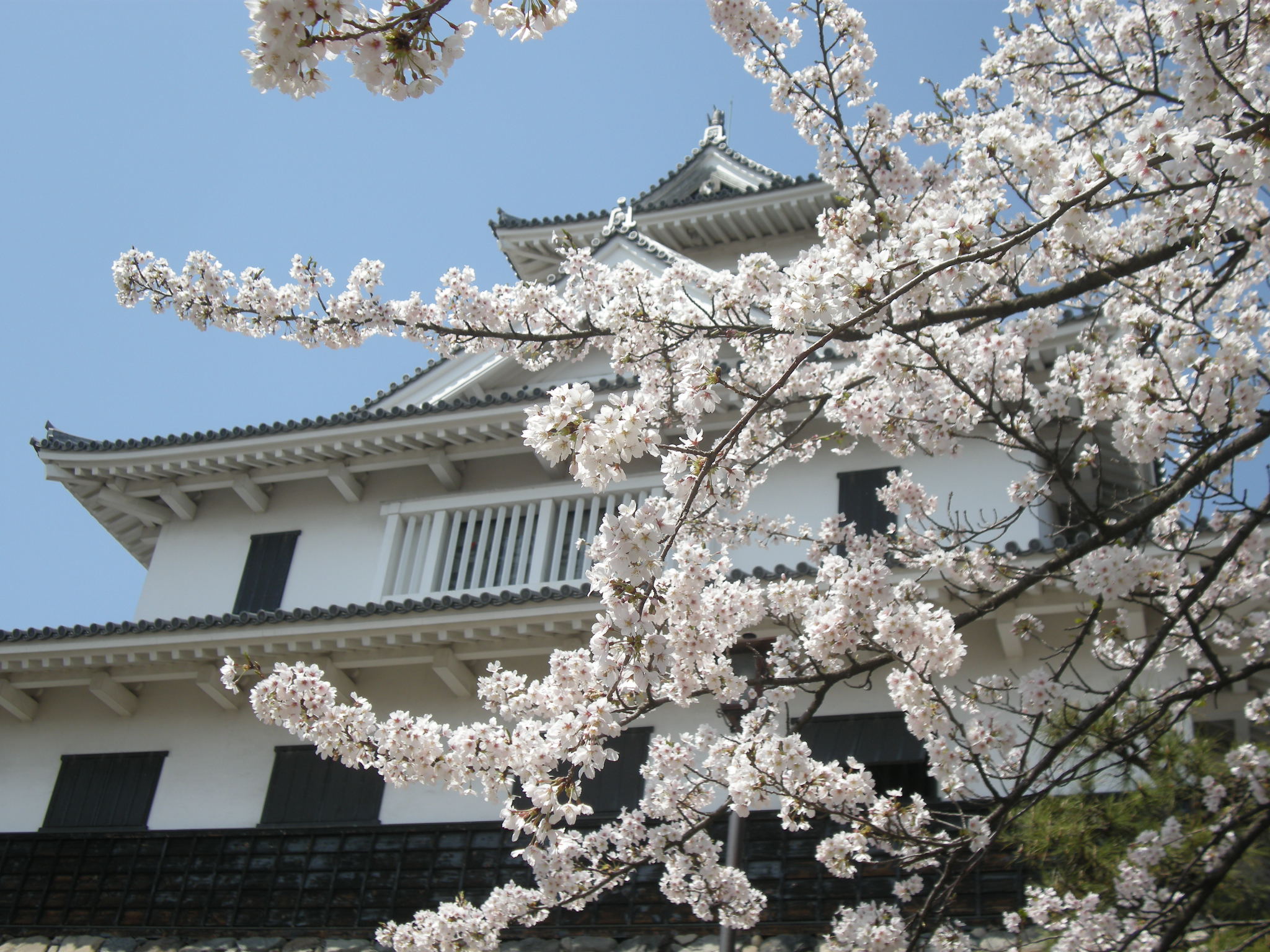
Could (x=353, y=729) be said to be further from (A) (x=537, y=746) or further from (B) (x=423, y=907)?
(B) (x=423, y=907)

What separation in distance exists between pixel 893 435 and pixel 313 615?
5.36m

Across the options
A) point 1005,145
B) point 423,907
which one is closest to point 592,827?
point 423,907

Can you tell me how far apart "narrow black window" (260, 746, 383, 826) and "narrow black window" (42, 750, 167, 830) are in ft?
4.42

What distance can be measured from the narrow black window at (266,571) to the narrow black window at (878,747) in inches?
247

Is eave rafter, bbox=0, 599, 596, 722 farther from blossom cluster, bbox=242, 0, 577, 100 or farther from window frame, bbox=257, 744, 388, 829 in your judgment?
blossom cluster, bbox=242, 0, 577, 100

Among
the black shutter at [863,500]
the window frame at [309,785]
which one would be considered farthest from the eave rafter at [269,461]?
the black shutter at [863,500]

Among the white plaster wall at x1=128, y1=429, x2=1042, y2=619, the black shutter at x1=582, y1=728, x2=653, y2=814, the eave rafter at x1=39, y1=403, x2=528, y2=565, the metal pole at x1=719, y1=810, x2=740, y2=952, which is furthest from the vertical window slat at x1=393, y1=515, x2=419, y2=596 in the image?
the metal pole at x1=719, y1=810, x2=740, y2=952

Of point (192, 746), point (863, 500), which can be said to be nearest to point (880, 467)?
point (863, 500)

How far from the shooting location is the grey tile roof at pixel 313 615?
8750 millimetres

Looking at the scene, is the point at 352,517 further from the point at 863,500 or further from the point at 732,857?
the point at 732,857

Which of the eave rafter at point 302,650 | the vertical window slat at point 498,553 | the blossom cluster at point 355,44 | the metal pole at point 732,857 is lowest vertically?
the metal pole at point 732,857

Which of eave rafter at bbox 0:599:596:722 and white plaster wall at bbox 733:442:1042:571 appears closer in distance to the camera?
eave rafter at bbox 0:599:596:722

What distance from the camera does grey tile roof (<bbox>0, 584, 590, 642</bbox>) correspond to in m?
8.75

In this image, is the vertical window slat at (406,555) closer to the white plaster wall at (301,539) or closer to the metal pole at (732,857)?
the white plaster wall at (301,539)
